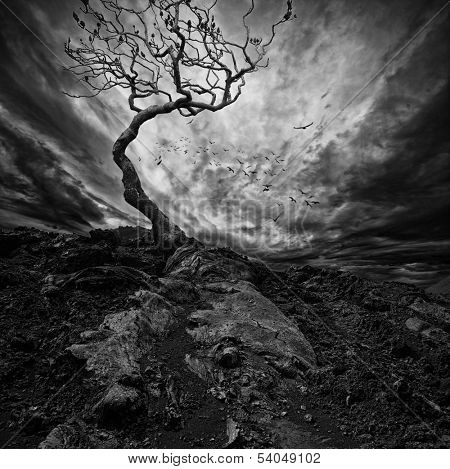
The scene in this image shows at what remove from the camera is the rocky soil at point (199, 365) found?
3.45 m

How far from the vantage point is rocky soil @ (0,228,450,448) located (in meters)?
3.45

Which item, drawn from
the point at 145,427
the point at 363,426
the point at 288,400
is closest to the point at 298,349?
the point at 288,400

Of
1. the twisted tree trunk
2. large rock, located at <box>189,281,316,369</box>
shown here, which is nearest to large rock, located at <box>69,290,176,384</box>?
large rock, located at <box>189,281,316,369</box>

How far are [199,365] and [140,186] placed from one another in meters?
9.36

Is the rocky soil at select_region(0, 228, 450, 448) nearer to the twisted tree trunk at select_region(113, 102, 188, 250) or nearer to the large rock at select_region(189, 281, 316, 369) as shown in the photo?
the large rock at select_region(189, 281, 316, 369)

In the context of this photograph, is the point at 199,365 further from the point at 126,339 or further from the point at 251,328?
the point at 251,328

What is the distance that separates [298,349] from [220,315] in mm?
1884

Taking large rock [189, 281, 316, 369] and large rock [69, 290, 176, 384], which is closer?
large rock [69, 290, 176, 384]

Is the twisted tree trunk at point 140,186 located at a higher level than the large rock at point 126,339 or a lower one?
higher

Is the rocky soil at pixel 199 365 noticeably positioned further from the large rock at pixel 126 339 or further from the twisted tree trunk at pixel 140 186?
the twisted tree trunk at pixel 140 186

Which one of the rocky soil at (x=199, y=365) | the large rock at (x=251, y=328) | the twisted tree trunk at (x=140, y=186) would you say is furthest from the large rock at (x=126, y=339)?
the twisted tree trunk at (x=140, y=186)

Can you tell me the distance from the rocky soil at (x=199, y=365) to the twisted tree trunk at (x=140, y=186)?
342cm

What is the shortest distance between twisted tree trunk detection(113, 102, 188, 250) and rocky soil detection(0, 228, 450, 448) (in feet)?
11.2

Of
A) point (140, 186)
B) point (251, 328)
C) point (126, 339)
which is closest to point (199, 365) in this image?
point (126, 339)
